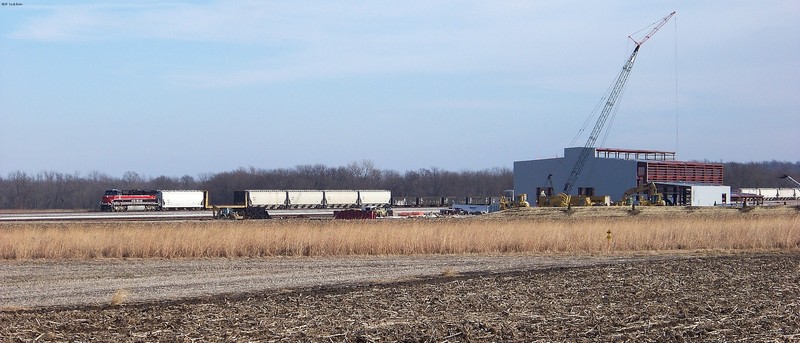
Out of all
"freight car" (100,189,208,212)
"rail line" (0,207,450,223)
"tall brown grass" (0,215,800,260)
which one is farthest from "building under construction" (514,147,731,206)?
"tall brown grass" (0,215,800,260)

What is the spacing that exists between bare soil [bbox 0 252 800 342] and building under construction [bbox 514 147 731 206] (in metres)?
62.6

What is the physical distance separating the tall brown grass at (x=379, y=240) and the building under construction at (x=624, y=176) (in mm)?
45042

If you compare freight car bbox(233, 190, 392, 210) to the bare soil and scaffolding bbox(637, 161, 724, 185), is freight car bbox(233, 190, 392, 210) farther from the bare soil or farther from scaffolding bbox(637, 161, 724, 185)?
the bare soil

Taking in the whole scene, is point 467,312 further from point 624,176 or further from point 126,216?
point 624,176

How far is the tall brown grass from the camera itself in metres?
29.4

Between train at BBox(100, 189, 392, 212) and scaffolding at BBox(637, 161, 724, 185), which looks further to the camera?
train at BBox(100, 189, 392, 212)

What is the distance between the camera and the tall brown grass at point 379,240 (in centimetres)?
2942

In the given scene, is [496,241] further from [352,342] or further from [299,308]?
[352,342]

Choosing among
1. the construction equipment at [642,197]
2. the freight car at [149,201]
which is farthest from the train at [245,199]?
the construction equipment at [642,197]

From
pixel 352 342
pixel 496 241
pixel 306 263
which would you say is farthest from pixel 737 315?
pixel 496 241

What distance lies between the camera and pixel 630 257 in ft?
94.9

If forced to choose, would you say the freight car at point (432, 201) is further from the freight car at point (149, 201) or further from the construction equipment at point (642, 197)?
the construction equipment at point (642, 197)

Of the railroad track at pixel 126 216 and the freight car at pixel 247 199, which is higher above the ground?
the freight car at pixel 247 199

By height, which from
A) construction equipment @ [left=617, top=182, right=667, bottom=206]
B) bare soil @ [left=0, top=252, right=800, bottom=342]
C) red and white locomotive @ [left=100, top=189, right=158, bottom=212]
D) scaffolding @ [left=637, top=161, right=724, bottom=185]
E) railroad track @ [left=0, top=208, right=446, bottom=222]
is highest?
scaffolding @ [left=637, top=161, right=724, bottom=185]
